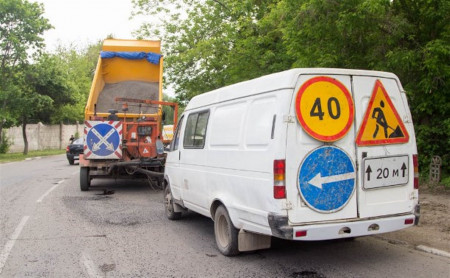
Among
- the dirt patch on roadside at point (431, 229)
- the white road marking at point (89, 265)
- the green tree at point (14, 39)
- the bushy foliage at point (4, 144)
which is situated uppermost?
the green tree at point (14, 39)

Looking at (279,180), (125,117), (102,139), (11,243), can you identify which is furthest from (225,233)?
(125,117)

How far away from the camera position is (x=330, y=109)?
4.94 m

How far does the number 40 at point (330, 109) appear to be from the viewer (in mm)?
4859

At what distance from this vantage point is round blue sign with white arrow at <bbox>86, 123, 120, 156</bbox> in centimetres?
1148

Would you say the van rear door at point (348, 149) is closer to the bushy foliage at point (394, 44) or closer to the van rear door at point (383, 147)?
the van rear door at point (383, 147)

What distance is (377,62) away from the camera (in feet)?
34.5

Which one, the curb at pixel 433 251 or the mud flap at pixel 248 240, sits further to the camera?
the curb at pixel 433 251

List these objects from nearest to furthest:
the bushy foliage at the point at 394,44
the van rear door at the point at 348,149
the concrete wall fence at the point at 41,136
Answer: the van rear door at the point at 348,149
the bushy foliage at the point at 394,44
the concrete wall fence at the point at 41,136

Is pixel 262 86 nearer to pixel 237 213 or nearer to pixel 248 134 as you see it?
pixel 248 134

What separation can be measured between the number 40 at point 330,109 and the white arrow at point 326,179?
67 cm

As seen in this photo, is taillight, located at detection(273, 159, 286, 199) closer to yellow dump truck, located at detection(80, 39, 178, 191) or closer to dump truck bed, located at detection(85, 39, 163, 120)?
yellow dump truck, located at detection(80, 39, 178, 191)

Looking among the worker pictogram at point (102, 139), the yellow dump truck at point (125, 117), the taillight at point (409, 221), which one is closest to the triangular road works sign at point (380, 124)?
the taillight at point (409, 221)

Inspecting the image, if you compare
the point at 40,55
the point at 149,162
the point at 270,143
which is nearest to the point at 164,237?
the point at 270,143

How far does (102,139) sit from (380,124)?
8216mm
